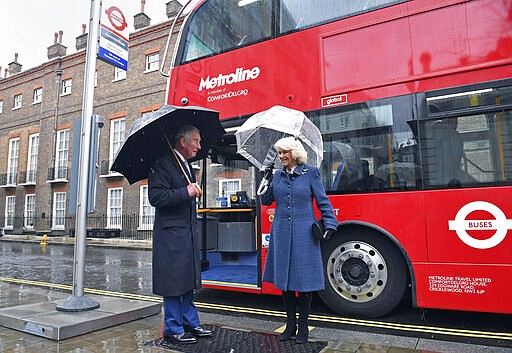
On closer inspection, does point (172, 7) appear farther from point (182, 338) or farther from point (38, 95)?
point (182, 338)

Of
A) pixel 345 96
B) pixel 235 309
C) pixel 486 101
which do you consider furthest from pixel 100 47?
pixel 486 101

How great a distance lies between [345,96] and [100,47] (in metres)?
3.05

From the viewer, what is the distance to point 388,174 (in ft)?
14.2

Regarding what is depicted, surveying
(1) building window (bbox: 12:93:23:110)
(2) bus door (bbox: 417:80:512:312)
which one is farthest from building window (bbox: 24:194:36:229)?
(2) bus door (bbox: 417:80:512:312)

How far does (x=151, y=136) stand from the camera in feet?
11.6

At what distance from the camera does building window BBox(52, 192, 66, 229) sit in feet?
78.4

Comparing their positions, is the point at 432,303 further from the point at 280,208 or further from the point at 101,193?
the point at 101,193

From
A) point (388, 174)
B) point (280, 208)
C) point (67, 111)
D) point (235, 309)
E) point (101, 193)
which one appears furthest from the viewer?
point (67, 111)

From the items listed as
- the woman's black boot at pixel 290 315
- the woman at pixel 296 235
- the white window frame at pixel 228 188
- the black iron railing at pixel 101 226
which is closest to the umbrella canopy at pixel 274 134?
the woman at pixel 296 235

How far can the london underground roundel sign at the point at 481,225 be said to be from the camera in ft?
12.1

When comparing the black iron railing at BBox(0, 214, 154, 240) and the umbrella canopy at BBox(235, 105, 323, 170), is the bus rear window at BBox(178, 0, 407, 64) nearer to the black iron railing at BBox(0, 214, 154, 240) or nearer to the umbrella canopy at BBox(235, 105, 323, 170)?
the umbrella canopy at BBox(235, 105, 323, 170)

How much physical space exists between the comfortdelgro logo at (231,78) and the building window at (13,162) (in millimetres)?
26997

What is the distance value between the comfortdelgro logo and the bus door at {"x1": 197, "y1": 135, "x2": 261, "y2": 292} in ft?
4.00

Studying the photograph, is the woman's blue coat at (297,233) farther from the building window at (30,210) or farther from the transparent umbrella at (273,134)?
the building window at (30,210)
